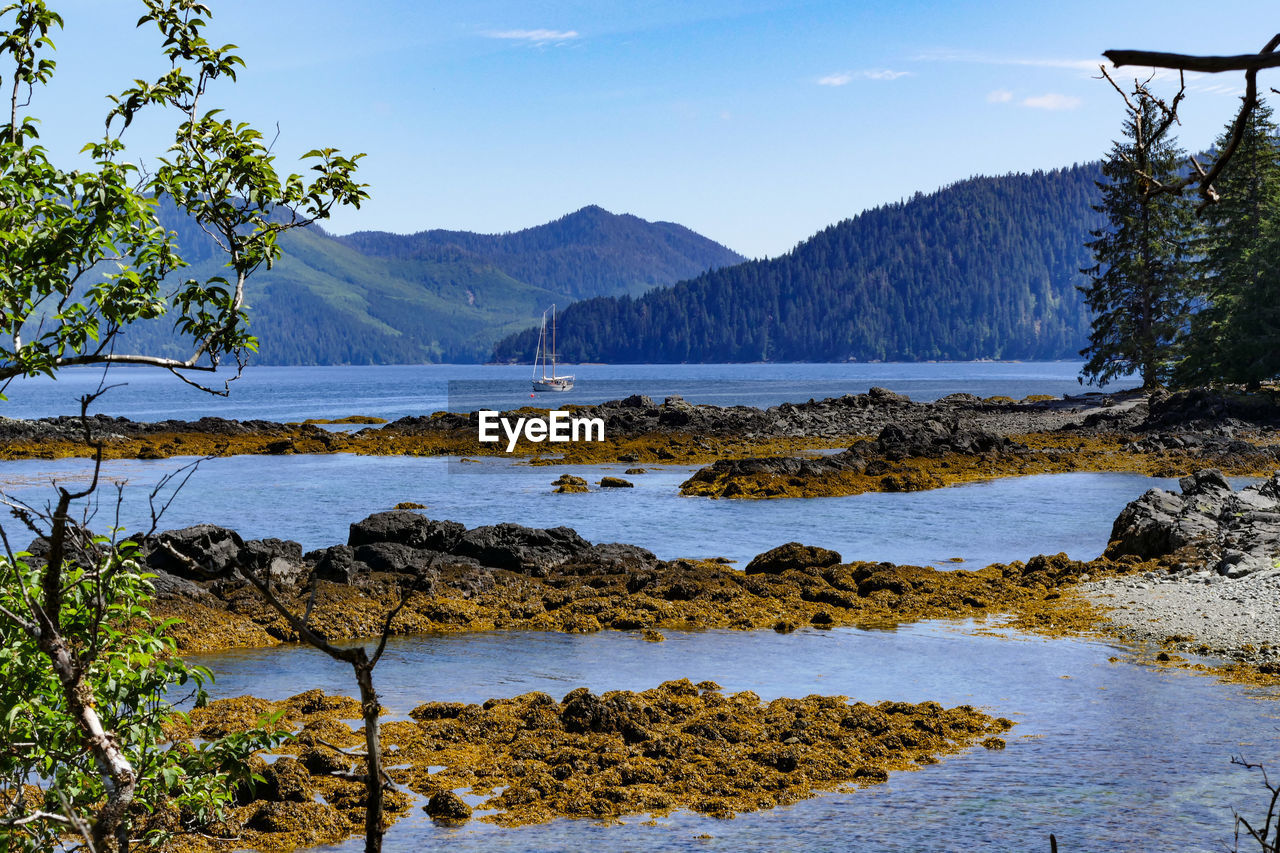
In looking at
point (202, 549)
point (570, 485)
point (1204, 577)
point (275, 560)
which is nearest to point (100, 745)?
point (202, 549)

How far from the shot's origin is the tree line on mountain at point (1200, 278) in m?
56.1

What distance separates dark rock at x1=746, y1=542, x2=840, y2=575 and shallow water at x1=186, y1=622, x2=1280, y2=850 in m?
4.37

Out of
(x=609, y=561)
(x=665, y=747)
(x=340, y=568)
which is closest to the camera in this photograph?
(x=665, y=747)

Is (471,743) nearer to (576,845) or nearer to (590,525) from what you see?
(576,845)

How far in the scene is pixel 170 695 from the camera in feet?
50.3

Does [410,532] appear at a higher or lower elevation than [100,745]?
lower

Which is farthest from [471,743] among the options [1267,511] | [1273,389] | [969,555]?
[1273,389]

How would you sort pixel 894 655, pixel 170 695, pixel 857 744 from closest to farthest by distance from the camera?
pixel 857 744
pixel 170 695
pixel 894 655

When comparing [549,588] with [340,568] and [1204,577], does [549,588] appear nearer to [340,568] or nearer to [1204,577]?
[340,568]

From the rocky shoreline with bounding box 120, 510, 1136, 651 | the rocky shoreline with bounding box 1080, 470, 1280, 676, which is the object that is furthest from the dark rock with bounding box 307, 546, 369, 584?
the rocky shoreline with bounding box 1080, 470, 1280, 676

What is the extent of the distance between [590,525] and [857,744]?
73.4 ft

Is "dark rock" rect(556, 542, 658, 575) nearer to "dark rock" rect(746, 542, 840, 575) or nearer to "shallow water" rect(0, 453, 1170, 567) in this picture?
"dark rock" rect(746, 542, 840, 575)

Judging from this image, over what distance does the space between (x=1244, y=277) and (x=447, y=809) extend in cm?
5948

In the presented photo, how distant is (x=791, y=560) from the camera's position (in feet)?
80.0
